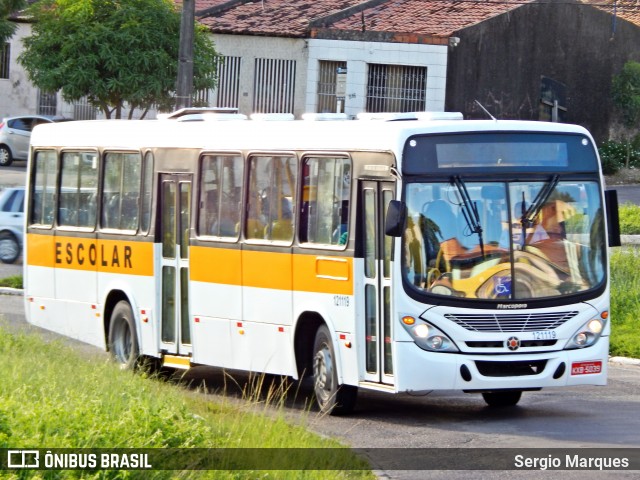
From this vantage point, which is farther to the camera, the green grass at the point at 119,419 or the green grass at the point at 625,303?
the green grass at the point at 625,303

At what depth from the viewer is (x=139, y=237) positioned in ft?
48.0

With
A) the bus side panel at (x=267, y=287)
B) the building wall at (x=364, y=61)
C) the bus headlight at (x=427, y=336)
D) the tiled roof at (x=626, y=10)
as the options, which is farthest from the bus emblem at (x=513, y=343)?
the tiled roof at (x=626, y=10)

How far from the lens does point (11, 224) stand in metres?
26.2

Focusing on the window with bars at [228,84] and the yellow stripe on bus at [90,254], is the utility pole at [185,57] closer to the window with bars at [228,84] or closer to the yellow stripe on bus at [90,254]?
the yellow stripe on bus at [90,254]

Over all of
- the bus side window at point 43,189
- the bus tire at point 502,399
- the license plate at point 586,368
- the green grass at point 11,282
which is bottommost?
the green grass at point 11,282

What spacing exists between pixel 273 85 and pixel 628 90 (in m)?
11.5

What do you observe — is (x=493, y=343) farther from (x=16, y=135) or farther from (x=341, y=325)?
(x=16, y=135)

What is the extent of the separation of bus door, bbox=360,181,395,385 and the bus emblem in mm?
1001

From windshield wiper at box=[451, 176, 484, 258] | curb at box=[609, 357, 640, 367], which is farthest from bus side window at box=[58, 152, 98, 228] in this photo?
curb at box=[609, 357, 640, 367]

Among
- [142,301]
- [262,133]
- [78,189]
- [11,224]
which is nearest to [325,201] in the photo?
[262,133]

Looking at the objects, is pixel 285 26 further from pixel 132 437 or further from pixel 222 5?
pixel 132 437

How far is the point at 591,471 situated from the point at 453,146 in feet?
10.7

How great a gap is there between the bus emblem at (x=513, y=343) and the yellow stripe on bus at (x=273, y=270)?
1449 millimetres

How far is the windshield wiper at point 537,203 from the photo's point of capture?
11.5 meters
